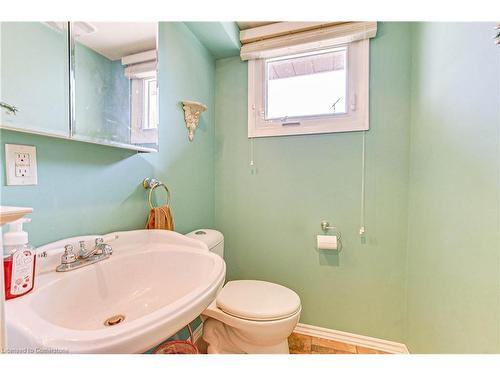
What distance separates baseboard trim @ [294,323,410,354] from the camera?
4.24 feet

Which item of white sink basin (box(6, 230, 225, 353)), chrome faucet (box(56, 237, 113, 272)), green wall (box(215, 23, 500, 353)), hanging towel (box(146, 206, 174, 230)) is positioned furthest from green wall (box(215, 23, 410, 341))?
chrome faucet (box(56, 237, 113, 272))

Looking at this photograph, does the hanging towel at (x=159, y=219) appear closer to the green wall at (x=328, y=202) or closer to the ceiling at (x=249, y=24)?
the green wall at (x=328, y=202)

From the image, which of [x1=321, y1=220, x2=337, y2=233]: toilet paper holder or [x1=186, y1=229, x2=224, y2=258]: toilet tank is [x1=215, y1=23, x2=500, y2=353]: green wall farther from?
[x1=186, y1=229, x2=224, y2=258]: toilet tank

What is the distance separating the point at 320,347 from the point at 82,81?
190 cm

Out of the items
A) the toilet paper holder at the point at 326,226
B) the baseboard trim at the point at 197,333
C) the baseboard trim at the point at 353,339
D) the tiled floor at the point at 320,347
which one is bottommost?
the tiled floor at the point at 320,347

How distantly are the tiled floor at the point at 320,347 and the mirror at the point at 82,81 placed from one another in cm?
152

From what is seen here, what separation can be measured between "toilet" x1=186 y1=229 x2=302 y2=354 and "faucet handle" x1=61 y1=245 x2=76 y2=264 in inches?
24.0

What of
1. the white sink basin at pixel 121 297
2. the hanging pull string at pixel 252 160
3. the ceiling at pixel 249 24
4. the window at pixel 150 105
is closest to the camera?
the white sink basin at pixel 121 297

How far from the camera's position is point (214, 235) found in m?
1.27

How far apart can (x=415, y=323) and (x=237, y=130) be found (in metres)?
1.69

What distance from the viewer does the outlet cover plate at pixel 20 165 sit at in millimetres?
564

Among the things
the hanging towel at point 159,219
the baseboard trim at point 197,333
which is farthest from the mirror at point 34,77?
the baseboard trim at point 197,333

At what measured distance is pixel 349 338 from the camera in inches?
53.6
